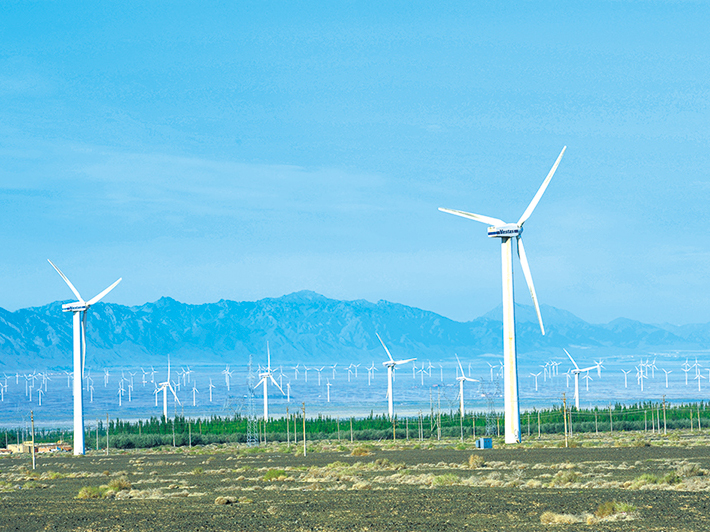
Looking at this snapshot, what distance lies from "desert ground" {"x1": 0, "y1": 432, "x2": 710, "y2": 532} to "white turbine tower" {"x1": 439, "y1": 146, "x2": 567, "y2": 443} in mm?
6618

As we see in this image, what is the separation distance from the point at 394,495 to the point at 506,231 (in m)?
35.1

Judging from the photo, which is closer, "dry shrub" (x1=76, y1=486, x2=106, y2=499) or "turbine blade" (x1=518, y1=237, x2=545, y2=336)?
"dry shrub" (x1=76, y1=486, x2=106, y2=499)

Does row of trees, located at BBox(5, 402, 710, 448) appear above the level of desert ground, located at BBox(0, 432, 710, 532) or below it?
below

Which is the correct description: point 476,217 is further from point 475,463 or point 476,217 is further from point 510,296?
point 475,463

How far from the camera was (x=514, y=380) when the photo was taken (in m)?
63.4

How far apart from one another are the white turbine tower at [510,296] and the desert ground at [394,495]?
6.62 m

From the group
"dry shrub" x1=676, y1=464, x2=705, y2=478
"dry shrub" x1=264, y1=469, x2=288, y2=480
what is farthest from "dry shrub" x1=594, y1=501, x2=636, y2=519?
"dry shrub" x1=264, y1=469, x2=288, y2=480

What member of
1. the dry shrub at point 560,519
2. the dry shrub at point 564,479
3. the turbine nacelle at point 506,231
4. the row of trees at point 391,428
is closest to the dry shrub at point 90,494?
the dry shrub at point 564,479

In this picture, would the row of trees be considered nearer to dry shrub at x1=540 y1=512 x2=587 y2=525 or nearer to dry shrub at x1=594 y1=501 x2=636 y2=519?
dry shrub at x1=594 y1=501 x2=636 y2=519

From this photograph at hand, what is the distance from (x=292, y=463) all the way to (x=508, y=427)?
1652 cm

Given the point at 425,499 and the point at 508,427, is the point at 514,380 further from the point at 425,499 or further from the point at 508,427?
the point at 425,499

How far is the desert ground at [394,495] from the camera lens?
26.4m

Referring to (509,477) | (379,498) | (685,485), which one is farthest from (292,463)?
(685,485)

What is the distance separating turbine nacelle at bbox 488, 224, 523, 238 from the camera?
2603 inches
